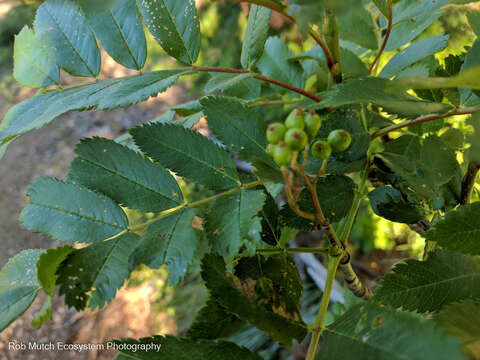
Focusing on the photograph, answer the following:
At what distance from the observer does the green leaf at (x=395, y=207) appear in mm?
447

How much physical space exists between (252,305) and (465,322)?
0.18m

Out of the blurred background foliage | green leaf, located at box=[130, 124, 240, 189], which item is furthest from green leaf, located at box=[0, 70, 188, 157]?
the blurred background foliage

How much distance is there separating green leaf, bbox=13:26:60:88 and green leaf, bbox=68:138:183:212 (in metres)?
0.16

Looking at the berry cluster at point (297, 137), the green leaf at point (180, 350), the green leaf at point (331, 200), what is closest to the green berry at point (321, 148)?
the berry cluster at point (297, 137)

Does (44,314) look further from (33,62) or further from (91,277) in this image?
(33,62)

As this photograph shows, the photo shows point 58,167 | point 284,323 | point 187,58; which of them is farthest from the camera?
point 58,167

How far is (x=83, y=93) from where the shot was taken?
413 millimetres

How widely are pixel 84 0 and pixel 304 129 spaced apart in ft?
0.70

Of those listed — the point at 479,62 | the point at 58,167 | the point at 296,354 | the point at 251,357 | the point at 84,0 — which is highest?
the point at 84,0

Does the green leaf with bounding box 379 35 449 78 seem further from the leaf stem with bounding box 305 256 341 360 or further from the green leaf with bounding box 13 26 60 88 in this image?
the green leaf with bounding box 13 26 60 88

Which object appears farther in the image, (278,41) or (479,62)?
(278,41)

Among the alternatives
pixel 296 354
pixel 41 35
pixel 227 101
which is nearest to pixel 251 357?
pixel 227 101

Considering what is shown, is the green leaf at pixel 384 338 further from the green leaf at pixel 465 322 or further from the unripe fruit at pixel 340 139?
the unripe fruit at pixel 340 139

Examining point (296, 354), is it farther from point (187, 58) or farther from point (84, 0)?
point (84, 0)
